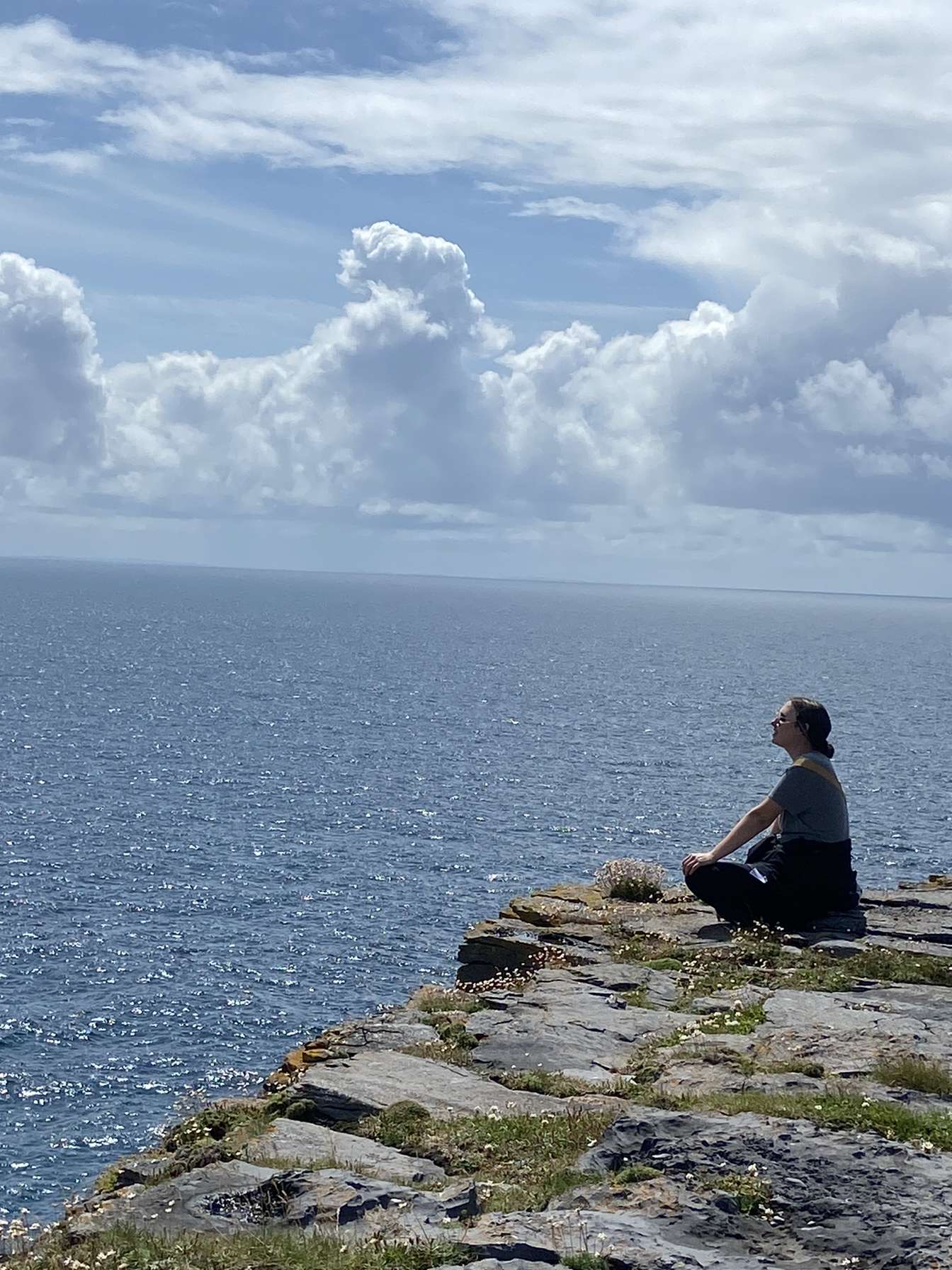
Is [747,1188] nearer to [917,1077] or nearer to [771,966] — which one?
[917,1077]

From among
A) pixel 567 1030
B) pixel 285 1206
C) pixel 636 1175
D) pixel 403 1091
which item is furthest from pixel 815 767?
pixel 285 1206

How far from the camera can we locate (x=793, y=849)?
14.9m

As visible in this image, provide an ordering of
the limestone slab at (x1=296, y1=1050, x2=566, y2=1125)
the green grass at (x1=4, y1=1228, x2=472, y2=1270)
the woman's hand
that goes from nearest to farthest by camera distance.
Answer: the green grass at (x1=4, y1=1228, x2=472, y2=1270) < the limestone slab at (x1=296, y1=1050, x2=566, y2=1125) < the woman's hand

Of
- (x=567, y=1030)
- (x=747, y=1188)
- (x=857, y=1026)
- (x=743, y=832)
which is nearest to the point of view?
(x=747, y=1188)

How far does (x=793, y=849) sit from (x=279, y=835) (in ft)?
169

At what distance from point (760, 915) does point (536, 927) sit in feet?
9.36

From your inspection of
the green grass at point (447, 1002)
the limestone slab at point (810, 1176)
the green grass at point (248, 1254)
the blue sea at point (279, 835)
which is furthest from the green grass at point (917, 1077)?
the blue sea at point (279, 835)

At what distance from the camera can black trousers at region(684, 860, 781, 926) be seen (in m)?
14.9

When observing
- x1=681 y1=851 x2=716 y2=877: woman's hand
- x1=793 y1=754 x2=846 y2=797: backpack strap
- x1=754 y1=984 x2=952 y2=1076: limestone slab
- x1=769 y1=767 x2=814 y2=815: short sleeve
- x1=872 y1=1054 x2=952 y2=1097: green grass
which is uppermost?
x1=793 y1=754 x2=846 y2=797: backpack strap

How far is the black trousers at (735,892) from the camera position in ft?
49.0

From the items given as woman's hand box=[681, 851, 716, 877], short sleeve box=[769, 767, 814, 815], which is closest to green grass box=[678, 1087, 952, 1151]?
woman's hand box=[681, 851, 716, 877]

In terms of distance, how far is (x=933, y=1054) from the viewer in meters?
10.3

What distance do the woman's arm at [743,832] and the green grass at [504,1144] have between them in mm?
5785

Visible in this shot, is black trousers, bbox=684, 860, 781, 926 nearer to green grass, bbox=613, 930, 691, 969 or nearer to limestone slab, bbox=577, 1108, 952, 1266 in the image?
green grass, bbox=613, 930, 691, 969
